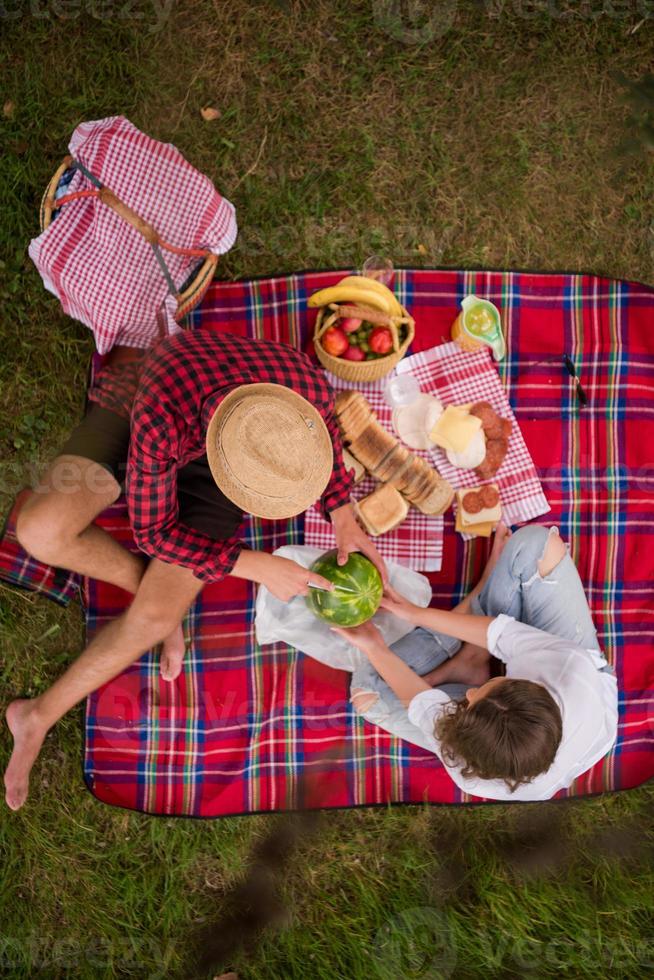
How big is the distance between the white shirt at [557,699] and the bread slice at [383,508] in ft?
2.73

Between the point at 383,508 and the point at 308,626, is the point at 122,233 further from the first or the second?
the point at 308,626

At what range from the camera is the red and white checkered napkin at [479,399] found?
4176 millimetres

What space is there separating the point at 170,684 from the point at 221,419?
81.2 inches

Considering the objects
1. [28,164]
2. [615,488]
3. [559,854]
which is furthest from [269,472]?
[559,854]

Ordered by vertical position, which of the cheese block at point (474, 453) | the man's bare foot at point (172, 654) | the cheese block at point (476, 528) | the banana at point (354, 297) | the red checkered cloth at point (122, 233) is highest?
the red checkered cloth at point (122, 233)

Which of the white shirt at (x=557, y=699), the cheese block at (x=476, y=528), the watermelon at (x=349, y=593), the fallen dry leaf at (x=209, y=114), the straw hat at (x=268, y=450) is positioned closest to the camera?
the straw hat at (x=268, y=450)

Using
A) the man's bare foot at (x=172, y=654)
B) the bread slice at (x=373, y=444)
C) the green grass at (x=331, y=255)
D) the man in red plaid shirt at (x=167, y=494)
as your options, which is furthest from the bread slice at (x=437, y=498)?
the man's bare foot at (x=172, y=654)

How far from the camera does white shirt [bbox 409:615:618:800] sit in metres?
3.20

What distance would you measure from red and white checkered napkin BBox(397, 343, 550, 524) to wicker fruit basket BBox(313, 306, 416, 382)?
275mm

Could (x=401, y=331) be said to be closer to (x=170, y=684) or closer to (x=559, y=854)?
(x=170, y=684)

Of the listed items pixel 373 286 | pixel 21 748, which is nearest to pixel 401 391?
pixel 373 286

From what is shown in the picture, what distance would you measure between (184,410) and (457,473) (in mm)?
1857

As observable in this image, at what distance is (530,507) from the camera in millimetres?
4176

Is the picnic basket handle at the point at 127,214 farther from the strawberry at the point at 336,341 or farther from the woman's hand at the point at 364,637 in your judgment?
the woman's hand at the point at 364,637
